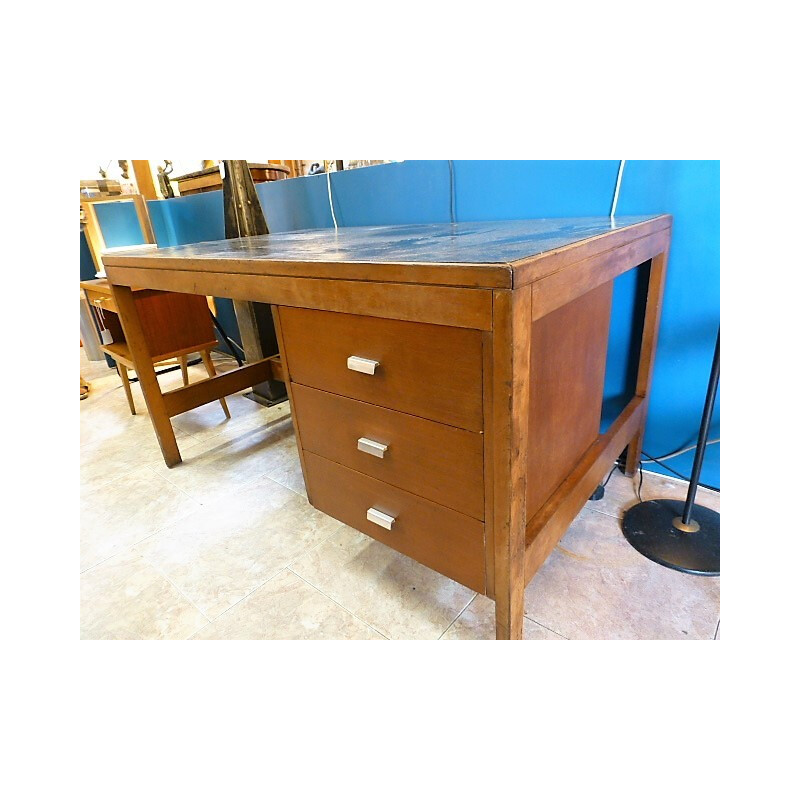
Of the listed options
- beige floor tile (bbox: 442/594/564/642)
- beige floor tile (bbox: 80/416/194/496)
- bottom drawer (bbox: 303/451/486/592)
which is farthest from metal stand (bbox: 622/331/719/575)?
beige floor tile (bbox: 80/416/194/496)

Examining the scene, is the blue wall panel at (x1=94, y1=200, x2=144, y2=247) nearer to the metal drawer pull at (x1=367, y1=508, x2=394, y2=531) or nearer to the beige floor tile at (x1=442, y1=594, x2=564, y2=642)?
the metal drawer pull at (x1=367, y1=508, x2=394, y2=531)

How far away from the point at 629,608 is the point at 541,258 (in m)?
0.82

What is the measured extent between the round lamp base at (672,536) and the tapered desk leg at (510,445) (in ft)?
1.64

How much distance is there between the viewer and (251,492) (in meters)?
1.61

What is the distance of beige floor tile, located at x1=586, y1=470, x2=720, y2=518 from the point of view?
136 centimetres

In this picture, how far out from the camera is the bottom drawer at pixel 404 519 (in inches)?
34.1

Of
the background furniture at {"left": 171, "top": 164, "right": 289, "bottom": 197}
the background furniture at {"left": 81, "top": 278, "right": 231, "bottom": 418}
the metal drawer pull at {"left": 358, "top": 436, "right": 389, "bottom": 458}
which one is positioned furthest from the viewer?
the background furniture at {"left": 171, "top": 164, "right": 289, "bottom": 197}

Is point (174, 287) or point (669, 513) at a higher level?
point (174, 287)

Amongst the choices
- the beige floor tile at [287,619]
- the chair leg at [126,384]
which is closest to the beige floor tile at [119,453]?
the chair leg at [126,384]

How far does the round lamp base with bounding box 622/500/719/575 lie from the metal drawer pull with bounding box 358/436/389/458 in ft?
2.49

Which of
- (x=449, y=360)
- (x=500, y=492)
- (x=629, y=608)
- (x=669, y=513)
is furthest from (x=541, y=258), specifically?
(x=669, y=513)

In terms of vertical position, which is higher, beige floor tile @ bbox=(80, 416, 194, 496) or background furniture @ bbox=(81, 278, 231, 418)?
background furniture @ bbox=(81, 278, 231, 418)
